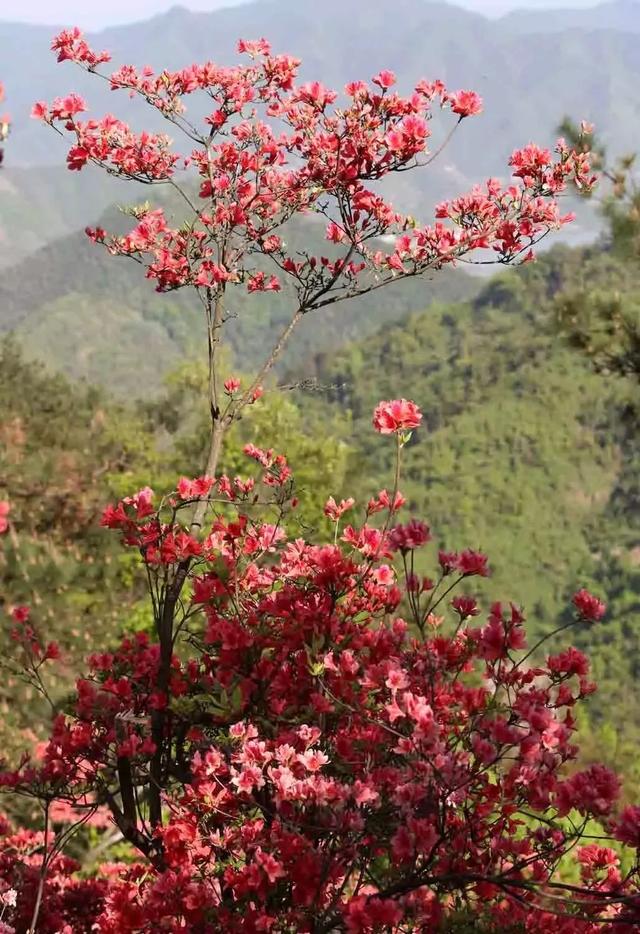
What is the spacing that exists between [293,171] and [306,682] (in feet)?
6.90

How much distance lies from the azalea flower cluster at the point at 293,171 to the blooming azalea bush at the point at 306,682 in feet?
0.04

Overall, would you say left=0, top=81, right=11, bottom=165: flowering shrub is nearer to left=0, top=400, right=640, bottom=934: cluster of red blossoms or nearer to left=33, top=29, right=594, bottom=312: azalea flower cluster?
left=0, top=400, right=640, bottom=934: cluster of red blossoms

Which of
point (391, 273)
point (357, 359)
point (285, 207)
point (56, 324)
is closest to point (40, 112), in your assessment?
point (285, 207)

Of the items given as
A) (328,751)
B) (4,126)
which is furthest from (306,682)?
(4,126)

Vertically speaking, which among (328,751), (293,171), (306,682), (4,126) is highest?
(293,171)

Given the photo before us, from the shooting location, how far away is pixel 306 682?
257 cm

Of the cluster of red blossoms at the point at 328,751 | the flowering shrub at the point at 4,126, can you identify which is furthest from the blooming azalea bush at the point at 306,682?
the flowering shrub at the point at 4,126

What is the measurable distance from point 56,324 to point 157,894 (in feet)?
475

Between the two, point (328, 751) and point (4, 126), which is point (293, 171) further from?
point (328, 751)

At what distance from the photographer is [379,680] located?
7.45 feet

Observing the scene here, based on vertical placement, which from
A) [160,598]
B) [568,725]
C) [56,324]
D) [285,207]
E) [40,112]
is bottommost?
[568,725]

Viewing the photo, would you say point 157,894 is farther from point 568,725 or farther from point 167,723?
point 568,725

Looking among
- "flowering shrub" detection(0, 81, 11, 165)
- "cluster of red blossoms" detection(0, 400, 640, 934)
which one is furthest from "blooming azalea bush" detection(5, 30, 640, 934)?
"flowering shrub" detection(0, 81, 11, 165)

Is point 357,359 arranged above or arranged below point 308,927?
above
